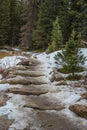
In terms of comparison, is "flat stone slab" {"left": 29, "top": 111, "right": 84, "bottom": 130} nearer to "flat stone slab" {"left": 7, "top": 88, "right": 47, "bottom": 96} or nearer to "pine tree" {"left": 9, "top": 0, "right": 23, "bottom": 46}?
"flat stone slab" {"left": 7, "top": 88, "right": 47, "bottom": 96}

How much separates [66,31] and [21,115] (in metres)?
22.4

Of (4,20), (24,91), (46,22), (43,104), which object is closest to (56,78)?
(24,91)

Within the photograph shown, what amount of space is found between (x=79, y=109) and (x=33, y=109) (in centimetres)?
130

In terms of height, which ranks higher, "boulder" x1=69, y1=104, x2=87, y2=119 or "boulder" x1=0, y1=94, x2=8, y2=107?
"boulder" x1=69, y1=104, x2=87, y2=119

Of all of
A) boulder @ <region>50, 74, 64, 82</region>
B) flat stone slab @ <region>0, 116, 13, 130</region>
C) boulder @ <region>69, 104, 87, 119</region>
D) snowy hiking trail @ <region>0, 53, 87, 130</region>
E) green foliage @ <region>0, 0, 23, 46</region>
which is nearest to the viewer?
flat stone slab @ <region>0, 116, 13, 130</region>

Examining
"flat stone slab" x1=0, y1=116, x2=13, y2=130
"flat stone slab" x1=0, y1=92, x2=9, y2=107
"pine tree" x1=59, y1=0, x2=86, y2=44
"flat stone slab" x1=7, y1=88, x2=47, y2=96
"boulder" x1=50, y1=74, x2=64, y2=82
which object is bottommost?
"boulder" x1=50, y1=74, x2=64, y2=82

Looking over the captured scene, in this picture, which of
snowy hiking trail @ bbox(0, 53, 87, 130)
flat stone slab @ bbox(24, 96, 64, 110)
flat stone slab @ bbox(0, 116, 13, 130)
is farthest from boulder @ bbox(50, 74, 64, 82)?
flat stone slab @ bbox(0, 116, 13, 130)

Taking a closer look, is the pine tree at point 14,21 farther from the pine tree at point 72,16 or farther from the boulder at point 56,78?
the boulder at point 56,78

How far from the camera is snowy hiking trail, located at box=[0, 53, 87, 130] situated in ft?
17.8

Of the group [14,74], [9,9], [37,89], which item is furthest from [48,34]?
[37,89]

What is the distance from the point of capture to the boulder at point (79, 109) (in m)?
6.04

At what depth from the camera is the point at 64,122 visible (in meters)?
5.70

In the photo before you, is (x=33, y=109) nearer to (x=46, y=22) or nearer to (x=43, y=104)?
(x=43, y=104)

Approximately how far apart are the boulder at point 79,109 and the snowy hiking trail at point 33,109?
0.35 metres
